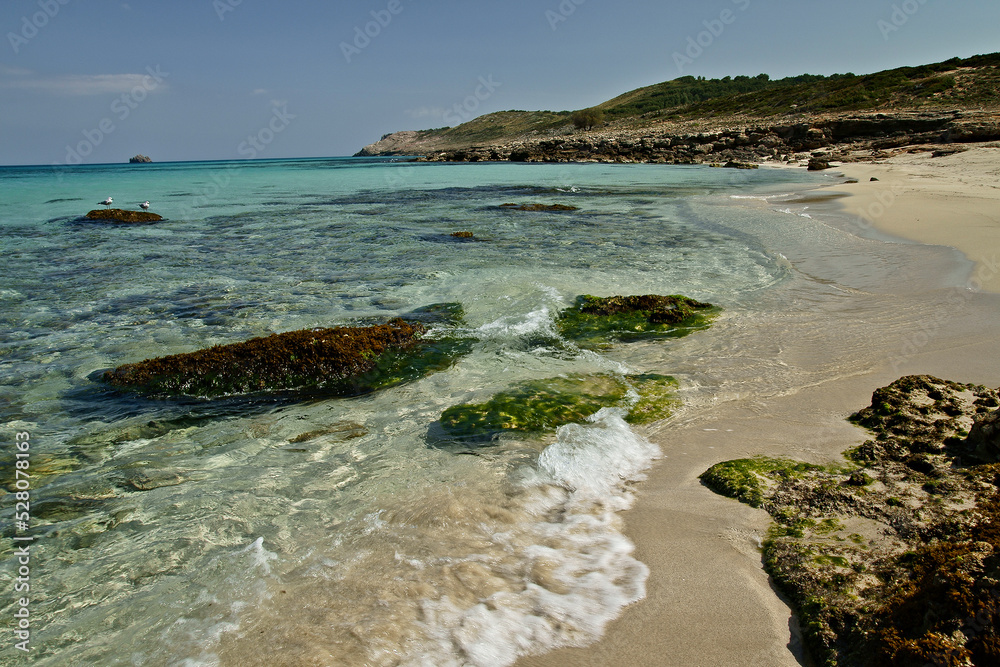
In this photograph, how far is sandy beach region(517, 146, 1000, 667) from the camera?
2.19 m

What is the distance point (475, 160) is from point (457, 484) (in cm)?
6776

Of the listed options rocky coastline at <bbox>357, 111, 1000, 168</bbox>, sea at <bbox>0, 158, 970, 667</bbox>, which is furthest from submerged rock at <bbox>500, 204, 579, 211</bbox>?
rocky coastline at <bbox>357, 111, 1000, 168</bbox>

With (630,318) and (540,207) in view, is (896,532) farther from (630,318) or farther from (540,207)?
(540,207)

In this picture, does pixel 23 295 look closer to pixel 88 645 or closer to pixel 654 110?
pixel 88 645

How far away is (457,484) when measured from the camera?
352cm

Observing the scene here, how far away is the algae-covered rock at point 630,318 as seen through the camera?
20.6 feet

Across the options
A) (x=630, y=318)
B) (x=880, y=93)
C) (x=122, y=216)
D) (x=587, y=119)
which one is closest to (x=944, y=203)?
(x=630, y=318)

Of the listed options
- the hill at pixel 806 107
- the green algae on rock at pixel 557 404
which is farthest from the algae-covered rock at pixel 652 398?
the hill at pixel 806 107

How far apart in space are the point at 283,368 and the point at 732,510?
4183 millimetres

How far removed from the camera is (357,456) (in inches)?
154

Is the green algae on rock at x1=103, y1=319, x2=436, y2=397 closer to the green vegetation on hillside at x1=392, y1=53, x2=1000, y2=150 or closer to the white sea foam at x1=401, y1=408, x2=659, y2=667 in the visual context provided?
the white sea foam at x1=401, y1=408, x2=659, y2=667

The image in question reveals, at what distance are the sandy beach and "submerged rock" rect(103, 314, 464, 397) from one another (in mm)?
2766

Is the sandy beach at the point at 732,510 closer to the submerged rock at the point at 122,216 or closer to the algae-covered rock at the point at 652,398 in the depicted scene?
the algae-covered rock at the point at 652,398

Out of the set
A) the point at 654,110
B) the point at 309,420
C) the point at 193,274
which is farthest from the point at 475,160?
the point at 309,420
